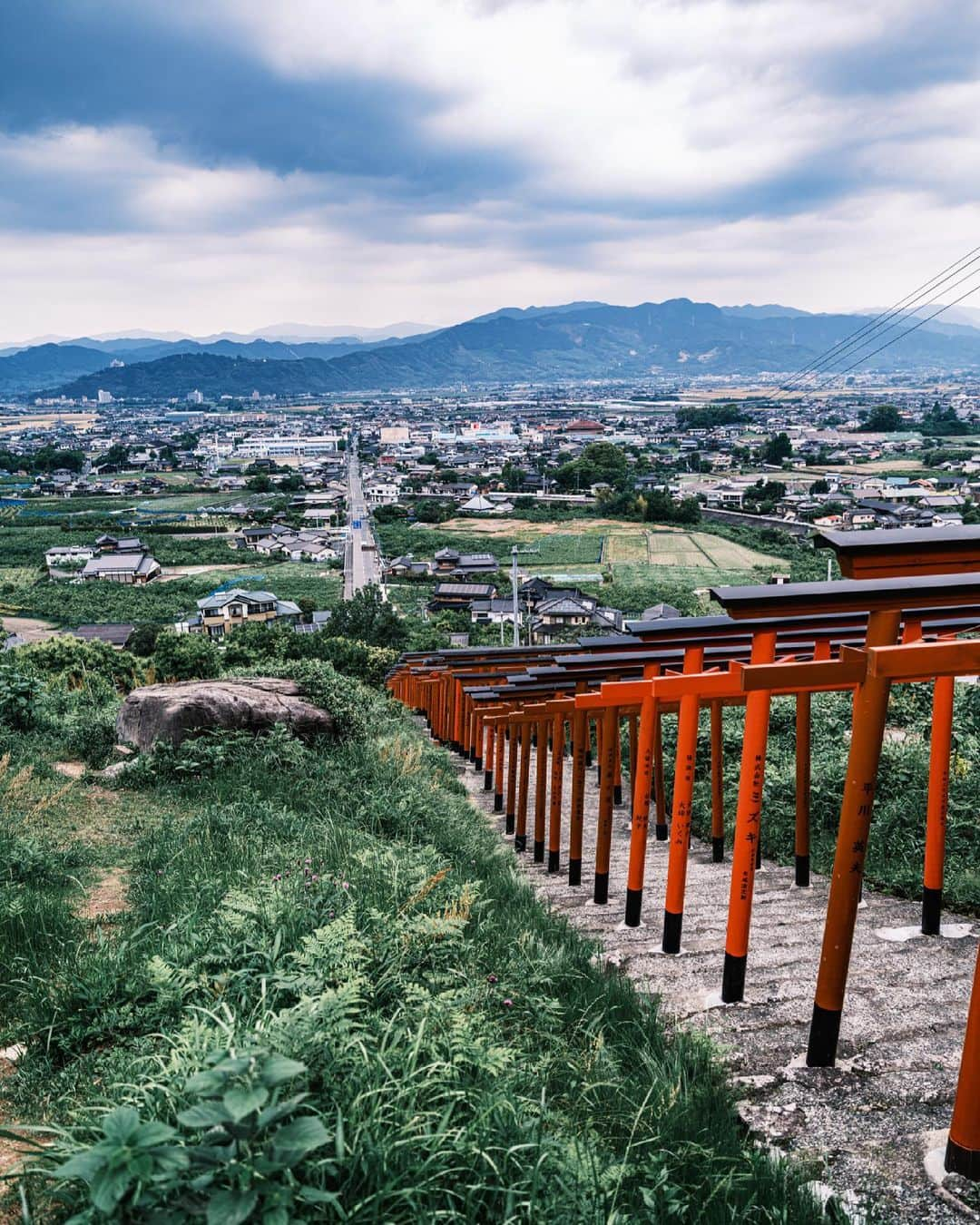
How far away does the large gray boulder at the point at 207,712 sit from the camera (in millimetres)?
7855

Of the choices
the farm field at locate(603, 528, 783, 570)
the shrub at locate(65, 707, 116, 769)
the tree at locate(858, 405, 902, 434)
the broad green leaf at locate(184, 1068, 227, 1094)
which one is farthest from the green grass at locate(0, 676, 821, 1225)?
the tree at locate(858, 405, 902, 434)

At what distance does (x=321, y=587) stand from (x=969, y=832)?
51.9 metres

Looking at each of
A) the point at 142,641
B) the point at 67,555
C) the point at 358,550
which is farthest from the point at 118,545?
the point at 142,641

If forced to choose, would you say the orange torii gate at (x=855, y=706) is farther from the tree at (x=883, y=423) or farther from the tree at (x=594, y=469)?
the tree at (x=883, y=423)

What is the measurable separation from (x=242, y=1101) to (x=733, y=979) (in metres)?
2.39

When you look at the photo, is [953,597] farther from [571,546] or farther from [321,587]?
[571,546]

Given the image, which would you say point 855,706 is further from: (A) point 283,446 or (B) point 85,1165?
(A) point 283,446

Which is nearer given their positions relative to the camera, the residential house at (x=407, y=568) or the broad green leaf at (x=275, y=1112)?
the broad green leaf at (x=275, y=1112)

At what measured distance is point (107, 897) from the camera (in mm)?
4492

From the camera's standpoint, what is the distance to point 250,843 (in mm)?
5012

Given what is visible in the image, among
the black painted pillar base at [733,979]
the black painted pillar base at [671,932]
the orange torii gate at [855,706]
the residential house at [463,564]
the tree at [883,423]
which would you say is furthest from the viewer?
the tree at [883,423]

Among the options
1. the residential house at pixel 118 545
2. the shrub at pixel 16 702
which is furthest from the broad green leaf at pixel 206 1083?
the residential house at pixel 118 545

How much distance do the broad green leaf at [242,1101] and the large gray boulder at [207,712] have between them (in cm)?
630

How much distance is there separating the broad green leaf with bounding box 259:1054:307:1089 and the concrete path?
159 cm
